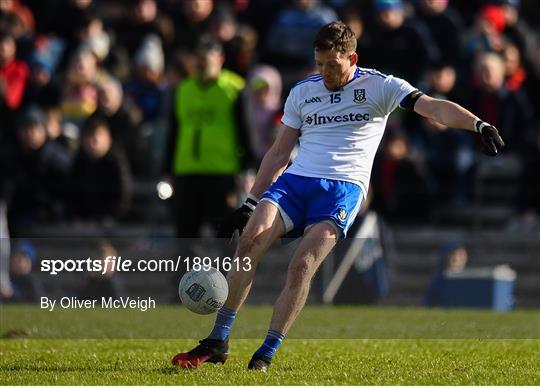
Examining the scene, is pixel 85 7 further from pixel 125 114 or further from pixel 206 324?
pixel 206 324

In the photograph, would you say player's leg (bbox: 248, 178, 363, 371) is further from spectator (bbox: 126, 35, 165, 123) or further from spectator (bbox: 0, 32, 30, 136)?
spectator (bbox: 0, 32, 30, 136)

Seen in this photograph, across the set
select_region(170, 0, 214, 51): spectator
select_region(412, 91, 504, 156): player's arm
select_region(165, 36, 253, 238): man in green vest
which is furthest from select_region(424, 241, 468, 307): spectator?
select_region(412, 91, 504, 156): player's arm

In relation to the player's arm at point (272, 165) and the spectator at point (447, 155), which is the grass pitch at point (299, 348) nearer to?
the player's arm at point (272, 165)

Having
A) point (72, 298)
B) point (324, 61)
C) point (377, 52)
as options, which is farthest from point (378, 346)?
point (377, 52)

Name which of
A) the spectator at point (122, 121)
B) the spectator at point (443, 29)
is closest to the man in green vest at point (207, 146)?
the spectator at point (122, 121)

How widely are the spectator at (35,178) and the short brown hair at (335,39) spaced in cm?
851

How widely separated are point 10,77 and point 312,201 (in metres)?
10.3

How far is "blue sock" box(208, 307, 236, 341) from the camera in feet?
28.7

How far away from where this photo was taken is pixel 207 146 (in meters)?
14.6

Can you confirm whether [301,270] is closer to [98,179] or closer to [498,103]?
[98,179]

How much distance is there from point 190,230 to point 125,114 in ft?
9.59

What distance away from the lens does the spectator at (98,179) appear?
16281 millimetres

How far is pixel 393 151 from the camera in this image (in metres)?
16.0

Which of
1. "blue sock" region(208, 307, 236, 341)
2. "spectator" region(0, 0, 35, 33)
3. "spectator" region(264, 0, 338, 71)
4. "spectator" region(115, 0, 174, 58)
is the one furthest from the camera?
"spectator" region(0, 0, 35, 33)
